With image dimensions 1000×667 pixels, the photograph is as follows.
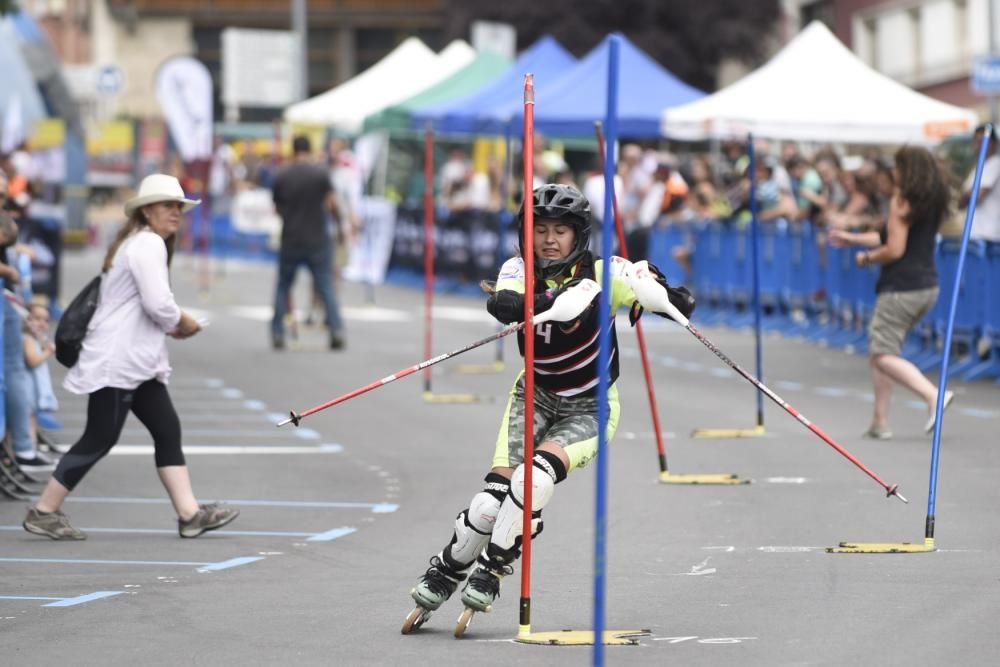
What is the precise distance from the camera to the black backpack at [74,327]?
10562 millimetres

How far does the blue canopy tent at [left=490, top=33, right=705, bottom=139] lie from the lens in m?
26.9

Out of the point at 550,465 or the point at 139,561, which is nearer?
the point at 550,465

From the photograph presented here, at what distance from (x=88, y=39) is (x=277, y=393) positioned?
62450 mm

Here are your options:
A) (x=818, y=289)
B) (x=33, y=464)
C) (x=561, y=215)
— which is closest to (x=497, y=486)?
(x=561, y=215)

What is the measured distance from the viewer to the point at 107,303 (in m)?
10.7

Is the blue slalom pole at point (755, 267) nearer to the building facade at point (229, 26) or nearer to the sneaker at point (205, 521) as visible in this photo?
the sneaker at point (205, 521)

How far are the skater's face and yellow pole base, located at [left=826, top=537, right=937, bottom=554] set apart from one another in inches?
97.4

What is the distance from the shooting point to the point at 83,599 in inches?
347

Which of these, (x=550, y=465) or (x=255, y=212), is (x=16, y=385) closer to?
(x=550, y=465)

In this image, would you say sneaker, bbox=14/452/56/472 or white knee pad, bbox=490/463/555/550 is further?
sneaker, bbox=14/452/56/472

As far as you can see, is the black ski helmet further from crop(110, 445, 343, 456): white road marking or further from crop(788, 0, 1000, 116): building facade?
crop(788, 0, 1000, 116): building facade

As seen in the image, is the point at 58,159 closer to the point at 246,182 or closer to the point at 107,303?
the point at 246,182

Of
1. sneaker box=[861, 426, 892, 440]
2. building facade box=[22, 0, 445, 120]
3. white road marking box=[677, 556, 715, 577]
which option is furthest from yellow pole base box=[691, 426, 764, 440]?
building facade box=[22, 0, 445, 120]

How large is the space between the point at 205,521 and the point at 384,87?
86.6ft
